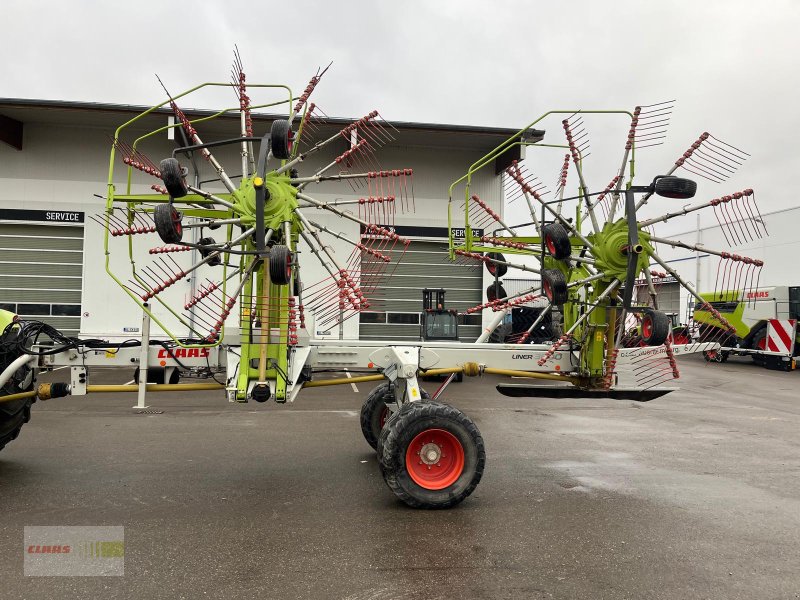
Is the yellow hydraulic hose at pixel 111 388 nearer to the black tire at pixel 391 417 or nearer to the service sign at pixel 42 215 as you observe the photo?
the black tire at pixel 391 417

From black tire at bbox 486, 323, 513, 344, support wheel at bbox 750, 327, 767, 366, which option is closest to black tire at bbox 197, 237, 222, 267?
black tire at bbox 486, 323, 513, 344

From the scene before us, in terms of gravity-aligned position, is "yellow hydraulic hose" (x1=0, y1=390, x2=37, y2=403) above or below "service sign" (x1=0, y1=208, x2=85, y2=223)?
below

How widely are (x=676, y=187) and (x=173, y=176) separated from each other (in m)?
4.04

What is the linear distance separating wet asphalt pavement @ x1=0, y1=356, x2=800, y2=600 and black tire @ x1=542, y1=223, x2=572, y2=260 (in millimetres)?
2072

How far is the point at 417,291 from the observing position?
16031mm

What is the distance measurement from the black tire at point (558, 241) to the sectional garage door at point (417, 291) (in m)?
10.3

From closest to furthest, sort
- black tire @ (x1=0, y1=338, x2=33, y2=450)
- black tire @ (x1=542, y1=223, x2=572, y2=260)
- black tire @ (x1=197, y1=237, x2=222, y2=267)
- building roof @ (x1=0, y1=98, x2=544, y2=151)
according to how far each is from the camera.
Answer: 1. black tire @ (x1=197, y1=237, x2=222, y2=267)
2. black tire @ (x1=542, y1=223, x2=572, y2=260)
3. black tire @ (x1=0, y1=338, x2=33, y2=450)
4. building roof @ (x1=0, y1=98, x2=544, y2=151)

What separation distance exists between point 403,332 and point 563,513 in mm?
11889

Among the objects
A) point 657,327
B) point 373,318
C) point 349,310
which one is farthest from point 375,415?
point 373,318

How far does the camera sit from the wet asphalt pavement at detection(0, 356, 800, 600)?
360 centimetres

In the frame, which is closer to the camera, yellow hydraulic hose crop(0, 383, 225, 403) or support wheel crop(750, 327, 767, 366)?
yellow hydraulic hose crop(0, 383, 225, 403)

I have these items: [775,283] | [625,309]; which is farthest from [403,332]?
[775,283]

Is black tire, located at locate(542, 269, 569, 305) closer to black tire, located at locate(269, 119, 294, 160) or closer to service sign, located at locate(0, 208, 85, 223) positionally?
black tire, located at locate(269, 119, 294, 160)

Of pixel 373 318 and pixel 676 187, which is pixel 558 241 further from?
pixel 373 318
